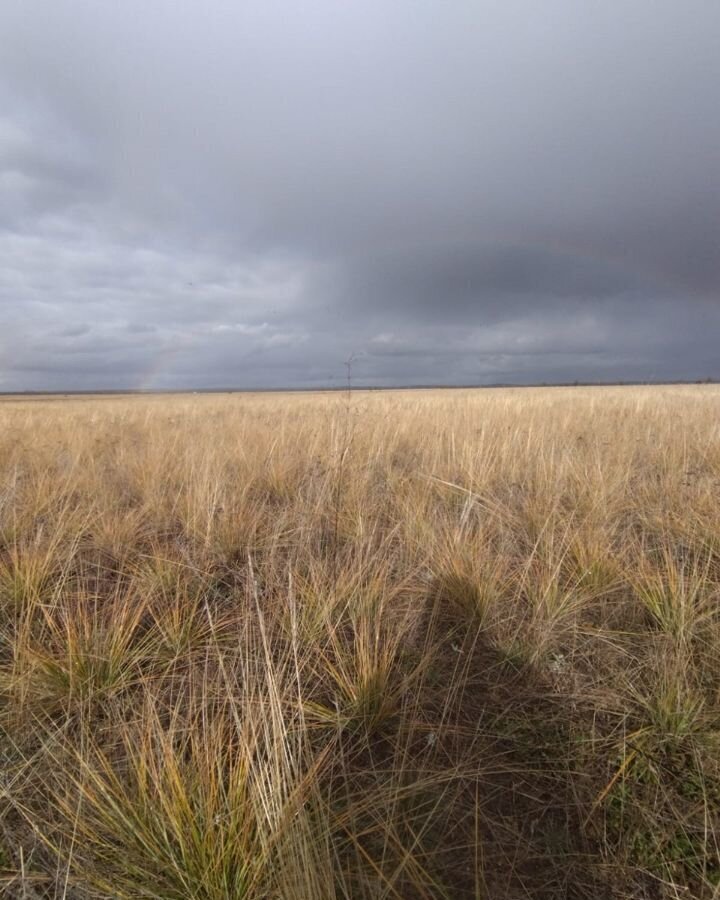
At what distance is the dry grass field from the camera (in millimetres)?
1130

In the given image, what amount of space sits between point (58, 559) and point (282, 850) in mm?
2163

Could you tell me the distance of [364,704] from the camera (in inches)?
62.7

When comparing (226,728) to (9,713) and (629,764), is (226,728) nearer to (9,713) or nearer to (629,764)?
(9,713)

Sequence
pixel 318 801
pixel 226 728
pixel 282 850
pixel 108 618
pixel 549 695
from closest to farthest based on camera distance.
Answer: pixel 282 850
pixel 318 801
pixel 226 728
pixel 549 695
pixel 108 618

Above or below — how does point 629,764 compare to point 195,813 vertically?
below

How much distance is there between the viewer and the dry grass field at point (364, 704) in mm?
1130

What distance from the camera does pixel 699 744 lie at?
4.59 feet

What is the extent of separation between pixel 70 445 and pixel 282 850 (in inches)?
255

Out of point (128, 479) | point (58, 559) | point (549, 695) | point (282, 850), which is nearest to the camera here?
point (282, 850)

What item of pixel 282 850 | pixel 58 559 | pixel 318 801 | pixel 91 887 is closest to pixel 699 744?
pixel 318 801

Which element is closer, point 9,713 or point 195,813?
point 195,813

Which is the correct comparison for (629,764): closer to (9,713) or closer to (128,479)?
(9,713)

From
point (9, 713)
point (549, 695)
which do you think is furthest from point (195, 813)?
point (549, 695)

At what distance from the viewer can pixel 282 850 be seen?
3.41 feet
